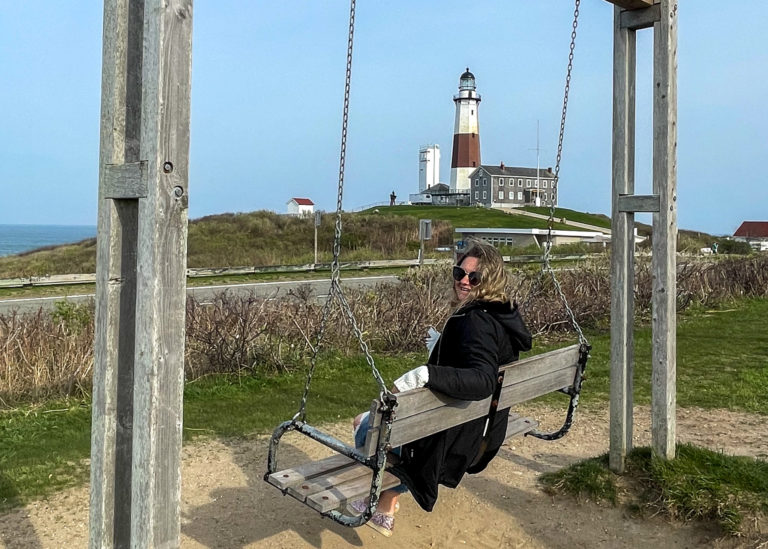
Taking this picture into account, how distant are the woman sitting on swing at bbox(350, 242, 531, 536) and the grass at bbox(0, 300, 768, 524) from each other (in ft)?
8.36

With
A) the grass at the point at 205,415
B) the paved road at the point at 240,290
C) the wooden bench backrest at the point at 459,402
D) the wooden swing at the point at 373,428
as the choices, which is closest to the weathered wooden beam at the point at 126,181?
the wooden swing at the point at 373,428

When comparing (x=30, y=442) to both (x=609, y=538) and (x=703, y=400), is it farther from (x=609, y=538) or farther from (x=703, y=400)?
(x=703, y=400)

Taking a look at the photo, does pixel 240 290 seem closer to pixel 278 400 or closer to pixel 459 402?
pixel 278 400

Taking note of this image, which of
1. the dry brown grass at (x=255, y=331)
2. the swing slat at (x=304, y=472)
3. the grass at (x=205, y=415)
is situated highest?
the dry brown grass at (x=255, y=331)

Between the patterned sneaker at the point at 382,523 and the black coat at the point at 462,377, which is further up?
the black coat at the point at 462,377

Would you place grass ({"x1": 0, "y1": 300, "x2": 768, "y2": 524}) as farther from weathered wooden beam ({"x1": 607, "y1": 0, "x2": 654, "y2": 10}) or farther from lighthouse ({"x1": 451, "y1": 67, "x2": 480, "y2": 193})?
lighthouse ({"x1": 451, "y1": 67, "x2": 480, "y2": 193})

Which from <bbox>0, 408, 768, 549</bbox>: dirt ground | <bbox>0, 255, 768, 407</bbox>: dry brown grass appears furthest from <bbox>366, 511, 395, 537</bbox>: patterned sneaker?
<bbox>0, 255, 768, 407</bbox>: dry brown grass

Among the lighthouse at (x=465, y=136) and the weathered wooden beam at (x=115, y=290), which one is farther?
the lighthouse at (x=465, y=136)

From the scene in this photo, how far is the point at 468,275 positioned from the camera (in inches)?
148

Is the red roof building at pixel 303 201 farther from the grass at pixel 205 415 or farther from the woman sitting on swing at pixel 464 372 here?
the woman sitting on swing at pixel 464 372

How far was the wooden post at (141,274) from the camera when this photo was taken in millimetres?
2512

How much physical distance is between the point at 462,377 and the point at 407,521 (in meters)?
1.46

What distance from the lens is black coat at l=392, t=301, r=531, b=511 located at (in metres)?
3.45

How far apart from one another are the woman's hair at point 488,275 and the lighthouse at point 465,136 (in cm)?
7942
